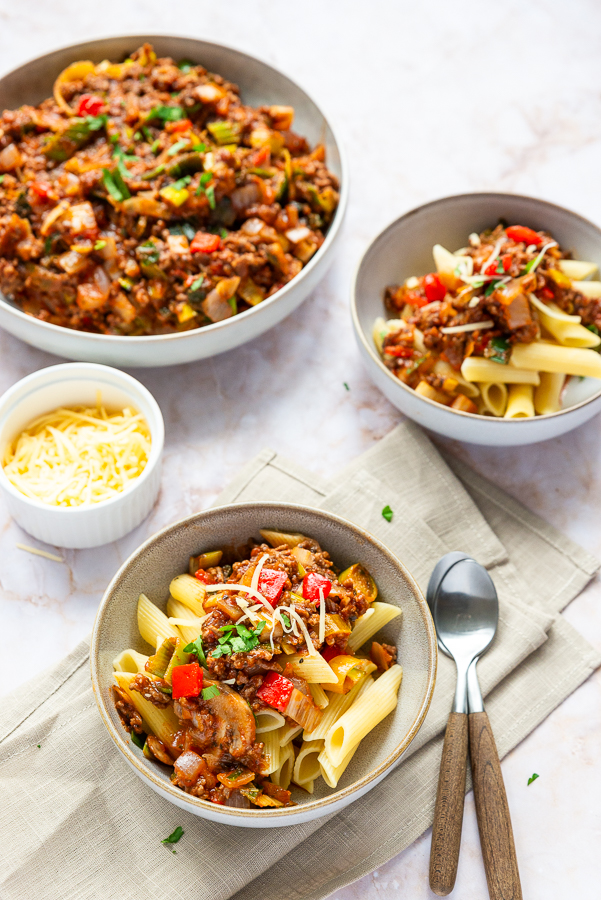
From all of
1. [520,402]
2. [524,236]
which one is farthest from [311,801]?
[524,236]

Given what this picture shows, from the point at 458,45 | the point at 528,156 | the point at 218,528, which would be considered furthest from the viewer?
the point at 458,45

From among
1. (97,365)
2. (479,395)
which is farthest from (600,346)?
(97,365)

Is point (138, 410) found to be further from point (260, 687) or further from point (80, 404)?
point (260, 687)

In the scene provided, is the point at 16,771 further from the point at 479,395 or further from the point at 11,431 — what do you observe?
the point at 479,395

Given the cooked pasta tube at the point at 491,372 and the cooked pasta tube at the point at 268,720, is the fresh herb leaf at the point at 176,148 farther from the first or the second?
the cooked pasta tube at the point at 268,720

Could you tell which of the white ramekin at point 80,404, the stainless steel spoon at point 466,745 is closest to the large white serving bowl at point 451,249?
the stainless steel spoon at point 466,745

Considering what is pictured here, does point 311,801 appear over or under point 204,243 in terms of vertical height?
under
